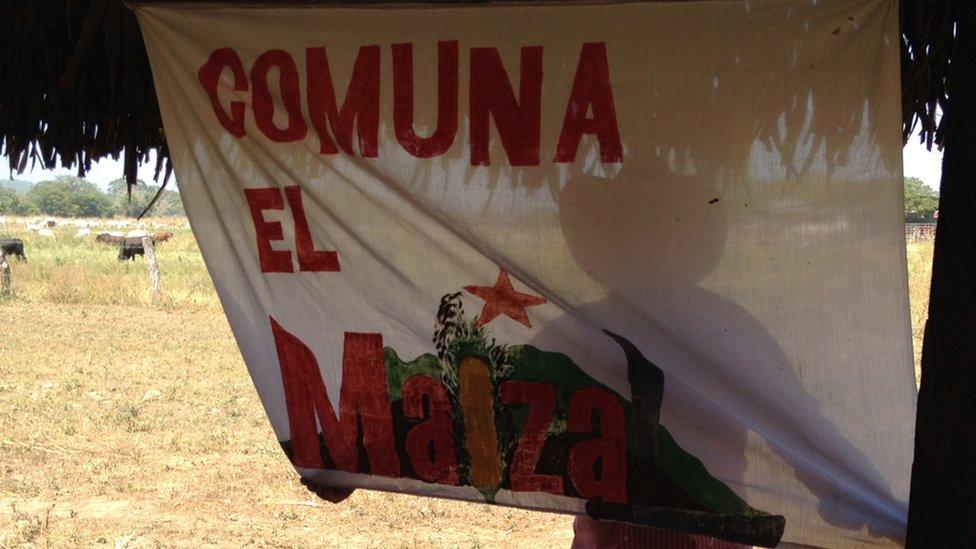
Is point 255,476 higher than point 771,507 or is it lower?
lower

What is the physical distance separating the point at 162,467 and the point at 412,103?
5.43m

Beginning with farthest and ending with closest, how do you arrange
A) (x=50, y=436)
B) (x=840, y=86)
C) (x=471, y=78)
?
(x=50, y=436) < (x=471, y=78) < (x=840, y=86)

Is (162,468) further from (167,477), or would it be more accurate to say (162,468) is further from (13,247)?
(13,247)

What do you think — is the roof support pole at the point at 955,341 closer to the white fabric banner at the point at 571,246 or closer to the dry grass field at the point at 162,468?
the white fabric banner at the point at 571,246

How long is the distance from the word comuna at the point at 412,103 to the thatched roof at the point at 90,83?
176 millimetres

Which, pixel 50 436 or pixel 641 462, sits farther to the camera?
pixel 50 436

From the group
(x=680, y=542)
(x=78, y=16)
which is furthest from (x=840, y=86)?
(x=78, y=16)

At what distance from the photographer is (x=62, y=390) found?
28.8 ft

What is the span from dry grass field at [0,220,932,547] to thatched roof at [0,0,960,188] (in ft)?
11.0

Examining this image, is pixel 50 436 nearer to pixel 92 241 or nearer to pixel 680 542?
pixel 680 542

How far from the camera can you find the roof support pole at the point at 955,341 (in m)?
1.17

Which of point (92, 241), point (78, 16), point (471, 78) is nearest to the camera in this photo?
point (471, 78)

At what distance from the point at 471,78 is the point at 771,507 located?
0.96 m

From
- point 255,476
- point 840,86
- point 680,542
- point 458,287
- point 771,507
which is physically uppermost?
point 840,86
